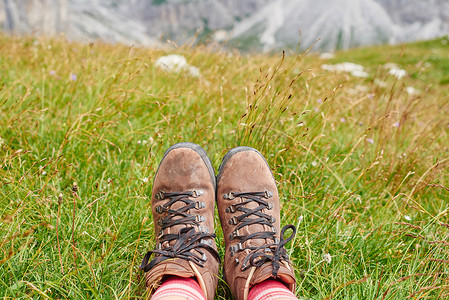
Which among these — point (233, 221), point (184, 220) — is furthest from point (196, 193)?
point (233, 221)

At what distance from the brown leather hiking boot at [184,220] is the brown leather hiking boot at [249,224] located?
3.6 inches

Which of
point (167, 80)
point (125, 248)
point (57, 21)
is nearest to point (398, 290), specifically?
point (125, 248)

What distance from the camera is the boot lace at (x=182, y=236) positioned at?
149 centimetres

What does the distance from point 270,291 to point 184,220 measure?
616mm

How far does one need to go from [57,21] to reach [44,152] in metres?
37.2

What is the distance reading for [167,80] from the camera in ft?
10.4

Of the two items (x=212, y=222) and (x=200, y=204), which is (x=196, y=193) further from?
(x=212, y=222)

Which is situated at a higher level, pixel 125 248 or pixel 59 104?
pixel 59 104

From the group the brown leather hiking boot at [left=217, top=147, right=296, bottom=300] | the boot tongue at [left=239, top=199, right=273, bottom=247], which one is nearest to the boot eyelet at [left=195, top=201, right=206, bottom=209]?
the brown leather hiking boot at [left=217, top=147, right=296, bottom=300]

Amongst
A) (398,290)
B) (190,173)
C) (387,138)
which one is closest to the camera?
(398,290)

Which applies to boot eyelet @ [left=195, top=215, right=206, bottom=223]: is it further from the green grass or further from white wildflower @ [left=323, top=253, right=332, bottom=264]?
white wildflower @ [left=323, top=253, right=332, bottom=264]

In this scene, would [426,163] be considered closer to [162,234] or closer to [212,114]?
[212,114]

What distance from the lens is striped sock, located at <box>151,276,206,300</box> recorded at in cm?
135

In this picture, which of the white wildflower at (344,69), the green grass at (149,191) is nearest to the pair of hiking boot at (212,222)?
the green grass at (149,191)
